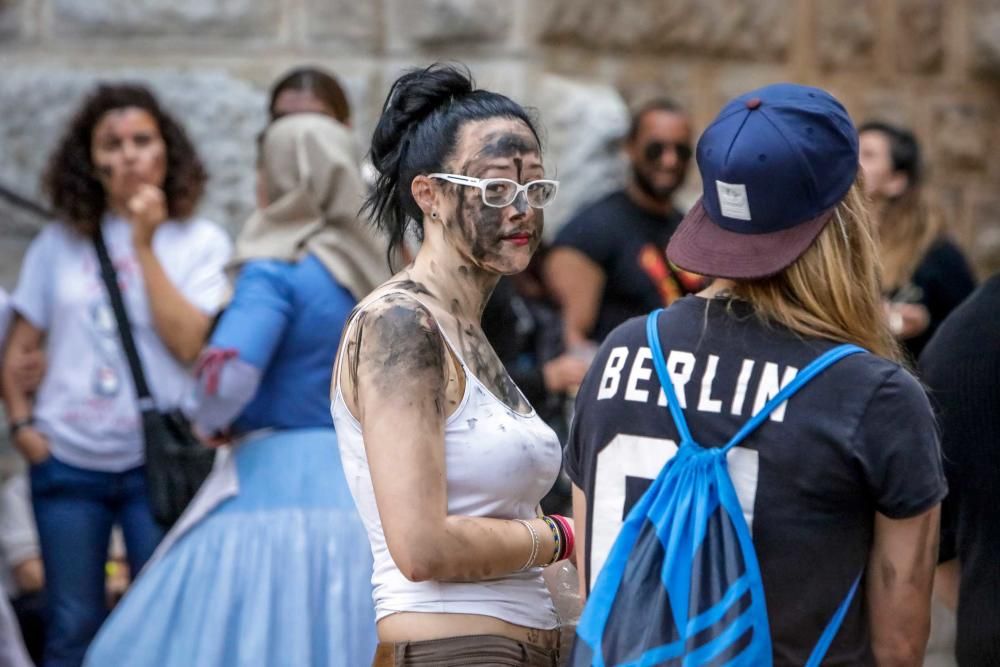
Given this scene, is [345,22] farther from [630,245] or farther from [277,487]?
[277,487]

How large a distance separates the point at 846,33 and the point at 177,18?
282cm

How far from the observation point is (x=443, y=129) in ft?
9.02

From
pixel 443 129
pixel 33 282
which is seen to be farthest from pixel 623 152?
pixel 443 129

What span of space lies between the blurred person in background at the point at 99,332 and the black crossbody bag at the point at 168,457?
0.08 meters

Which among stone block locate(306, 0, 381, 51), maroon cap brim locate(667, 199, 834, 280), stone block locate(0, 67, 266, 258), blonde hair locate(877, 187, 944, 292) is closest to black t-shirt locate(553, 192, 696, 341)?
blonde hair locate(877, 187, 944, 292)

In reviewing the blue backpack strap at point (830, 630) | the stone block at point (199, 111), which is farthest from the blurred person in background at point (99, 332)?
the blue backpack strap at point (830, 630)

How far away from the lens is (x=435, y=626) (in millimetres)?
→ 2547

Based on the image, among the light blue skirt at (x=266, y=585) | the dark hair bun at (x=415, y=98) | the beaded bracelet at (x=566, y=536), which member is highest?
the dark hair bun at (x=415, y=98)

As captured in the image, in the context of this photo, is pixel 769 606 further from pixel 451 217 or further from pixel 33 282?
pixel 33 282

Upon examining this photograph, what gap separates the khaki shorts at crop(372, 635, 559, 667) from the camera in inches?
99.4

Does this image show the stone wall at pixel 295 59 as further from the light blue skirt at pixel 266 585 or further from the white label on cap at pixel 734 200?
the white label on cap at pixel 734 200

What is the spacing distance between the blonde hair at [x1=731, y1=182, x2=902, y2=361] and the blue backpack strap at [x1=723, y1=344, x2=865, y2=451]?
53mm

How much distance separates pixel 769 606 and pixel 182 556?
2.06m

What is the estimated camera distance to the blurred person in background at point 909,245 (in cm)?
526
